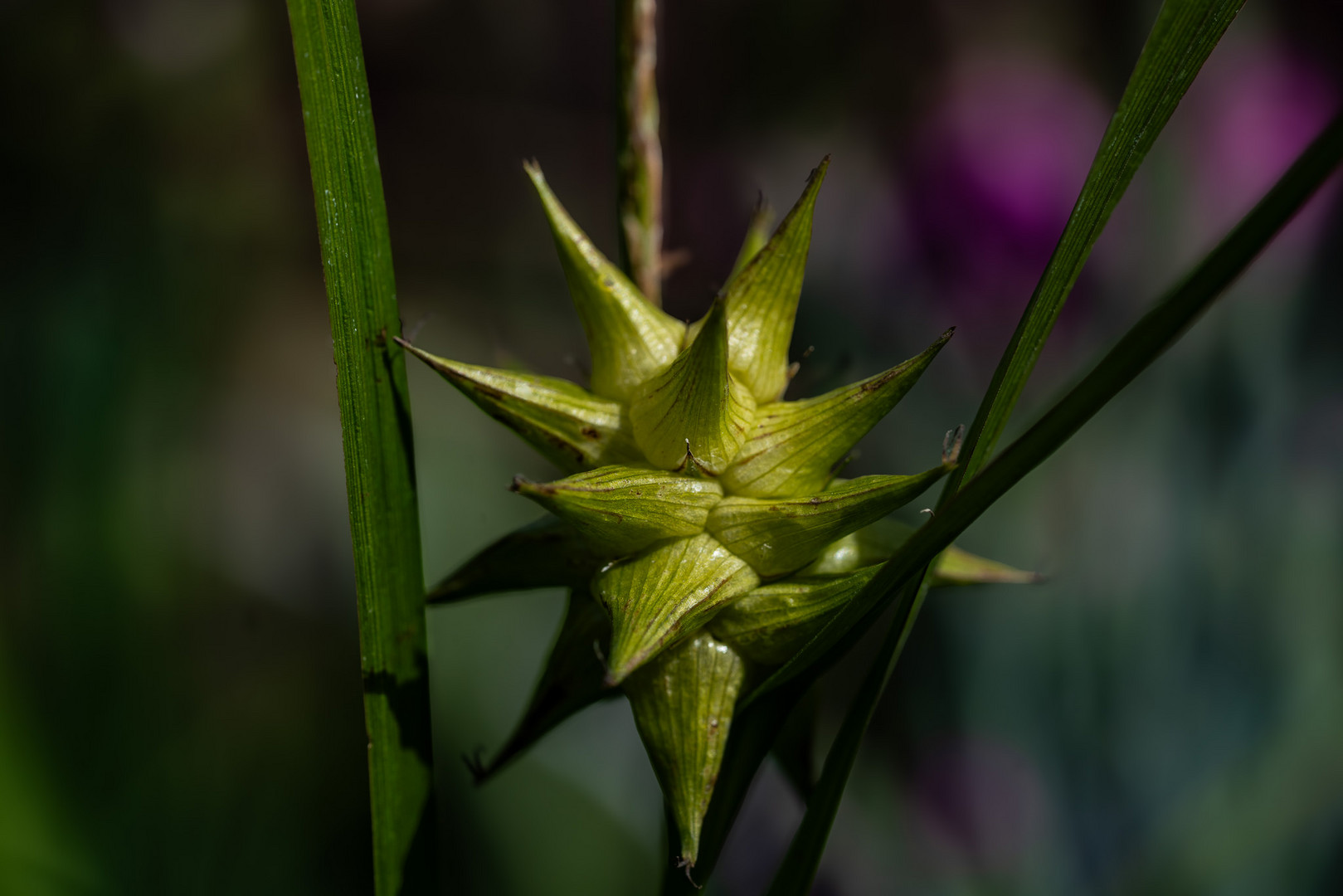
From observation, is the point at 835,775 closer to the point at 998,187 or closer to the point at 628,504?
the point at 628,504

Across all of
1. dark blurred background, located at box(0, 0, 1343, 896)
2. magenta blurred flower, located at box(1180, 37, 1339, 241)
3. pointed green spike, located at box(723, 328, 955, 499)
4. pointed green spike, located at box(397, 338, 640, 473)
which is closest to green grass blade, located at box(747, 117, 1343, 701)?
pointed green spike, located at box(723, 328, 955, 499)

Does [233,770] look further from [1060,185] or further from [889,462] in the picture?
[1060,185]

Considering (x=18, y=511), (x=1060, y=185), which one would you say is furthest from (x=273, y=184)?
(x=1060, y=185)

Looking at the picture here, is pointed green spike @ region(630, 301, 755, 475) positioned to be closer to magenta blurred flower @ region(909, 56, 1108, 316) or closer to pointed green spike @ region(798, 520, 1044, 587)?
pointed green spike @ region(798, 520, 1044, 587)

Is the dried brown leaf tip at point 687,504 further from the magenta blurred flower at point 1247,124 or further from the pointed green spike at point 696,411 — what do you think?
the magenta blurred flower at point 1247,124

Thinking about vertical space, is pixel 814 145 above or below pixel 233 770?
above

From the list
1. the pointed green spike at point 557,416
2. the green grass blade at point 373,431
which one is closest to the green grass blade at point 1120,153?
the pointed green spike at point 557,416
